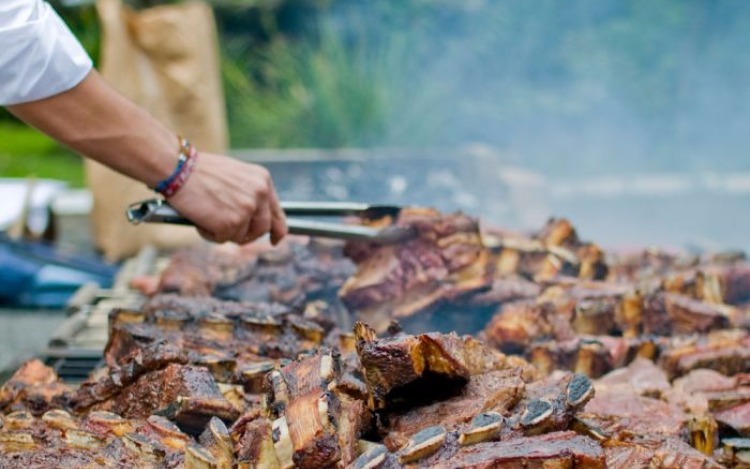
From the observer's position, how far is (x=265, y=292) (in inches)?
139

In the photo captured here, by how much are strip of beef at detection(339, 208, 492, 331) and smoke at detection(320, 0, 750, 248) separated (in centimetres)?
940

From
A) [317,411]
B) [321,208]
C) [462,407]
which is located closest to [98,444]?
[317,411]

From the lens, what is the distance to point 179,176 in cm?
270

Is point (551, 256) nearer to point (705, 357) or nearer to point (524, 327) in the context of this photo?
point (524, 327)

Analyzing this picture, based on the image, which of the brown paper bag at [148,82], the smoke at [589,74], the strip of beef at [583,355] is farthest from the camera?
the smoke at [589,74]

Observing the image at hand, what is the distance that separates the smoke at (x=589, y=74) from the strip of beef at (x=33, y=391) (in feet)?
33.9

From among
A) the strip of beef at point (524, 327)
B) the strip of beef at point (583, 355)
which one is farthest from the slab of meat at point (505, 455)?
the strip of beef at point (524, 327)

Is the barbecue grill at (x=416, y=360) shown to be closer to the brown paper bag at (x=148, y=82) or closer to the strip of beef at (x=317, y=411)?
the strip of beef at (x=317, y=411)

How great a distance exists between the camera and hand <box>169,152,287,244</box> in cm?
273

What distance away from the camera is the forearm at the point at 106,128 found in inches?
96.0

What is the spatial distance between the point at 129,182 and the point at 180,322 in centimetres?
481

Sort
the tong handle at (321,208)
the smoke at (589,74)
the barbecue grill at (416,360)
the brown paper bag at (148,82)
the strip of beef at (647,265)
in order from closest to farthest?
1. the barbecue grill at (416,360)
2. the tong handle at (321,208)
3. the strip of beef at (647,265)
4. the brown paper bag at (148,82)
5. the smoke at (589,74)

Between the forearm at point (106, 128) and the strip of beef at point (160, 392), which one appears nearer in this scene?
the strip of beef at point (160, 392)

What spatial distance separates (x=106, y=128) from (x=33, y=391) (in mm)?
833
